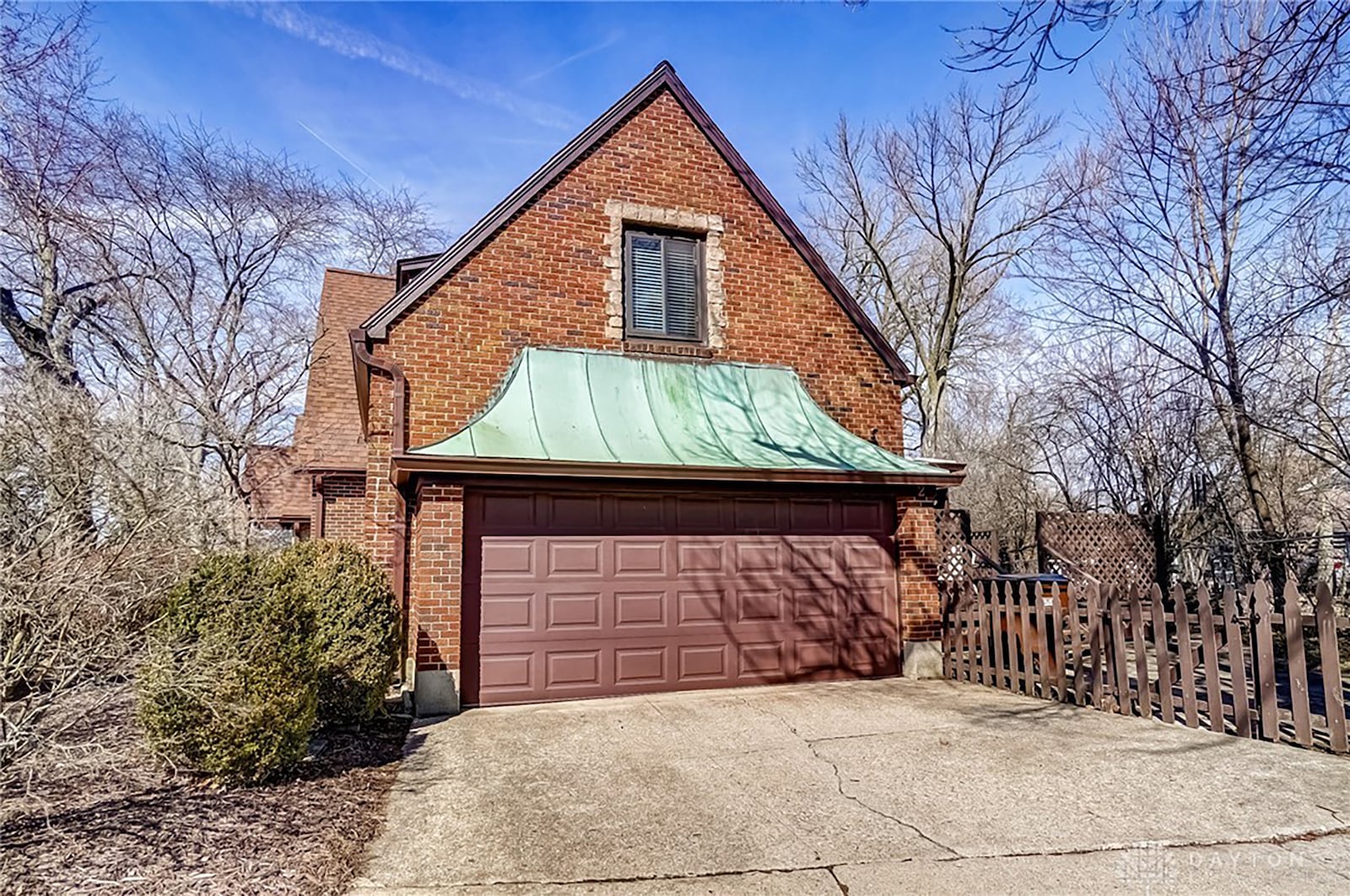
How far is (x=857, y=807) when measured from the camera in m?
5.06

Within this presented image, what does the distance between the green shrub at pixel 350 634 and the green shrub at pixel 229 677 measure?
0.93m

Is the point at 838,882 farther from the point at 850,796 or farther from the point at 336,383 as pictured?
the point at 336,383

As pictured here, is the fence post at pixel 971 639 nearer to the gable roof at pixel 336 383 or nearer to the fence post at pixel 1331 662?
the fence post at pixel 1331 662

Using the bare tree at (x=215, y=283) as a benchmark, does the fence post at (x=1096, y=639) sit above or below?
below

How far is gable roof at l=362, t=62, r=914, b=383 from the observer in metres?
9.32

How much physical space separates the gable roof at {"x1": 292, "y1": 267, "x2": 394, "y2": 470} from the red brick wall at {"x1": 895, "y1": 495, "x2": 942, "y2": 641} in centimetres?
964

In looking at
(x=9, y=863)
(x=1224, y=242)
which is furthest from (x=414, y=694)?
(x=1224, y=242)

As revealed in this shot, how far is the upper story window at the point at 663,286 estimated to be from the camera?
10445mm

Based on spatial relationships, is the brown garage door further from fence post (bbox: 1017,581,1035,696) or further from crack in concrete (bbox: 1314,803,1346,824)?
crack in concrete (bbox: 1314,803,1346,824)

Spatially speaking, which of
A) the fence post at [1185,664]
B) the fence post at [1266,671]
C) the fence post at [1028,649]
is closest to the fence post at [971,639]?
the fence post at [1028,649]

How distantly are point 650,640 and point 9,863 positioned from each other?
5795mm

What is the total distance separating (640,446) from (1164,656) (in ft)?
17.9

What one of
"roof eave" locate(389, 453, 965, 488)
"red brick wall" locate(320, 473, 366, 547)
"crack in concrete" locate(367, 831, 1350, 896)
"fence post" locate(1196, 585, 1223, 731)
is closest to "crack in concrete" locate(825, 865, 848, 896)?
"crack in concrete" locate(367, 831, 1350, 896)

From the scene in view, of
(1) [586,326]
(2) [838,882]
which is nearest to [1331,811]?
(2) [838,882]
